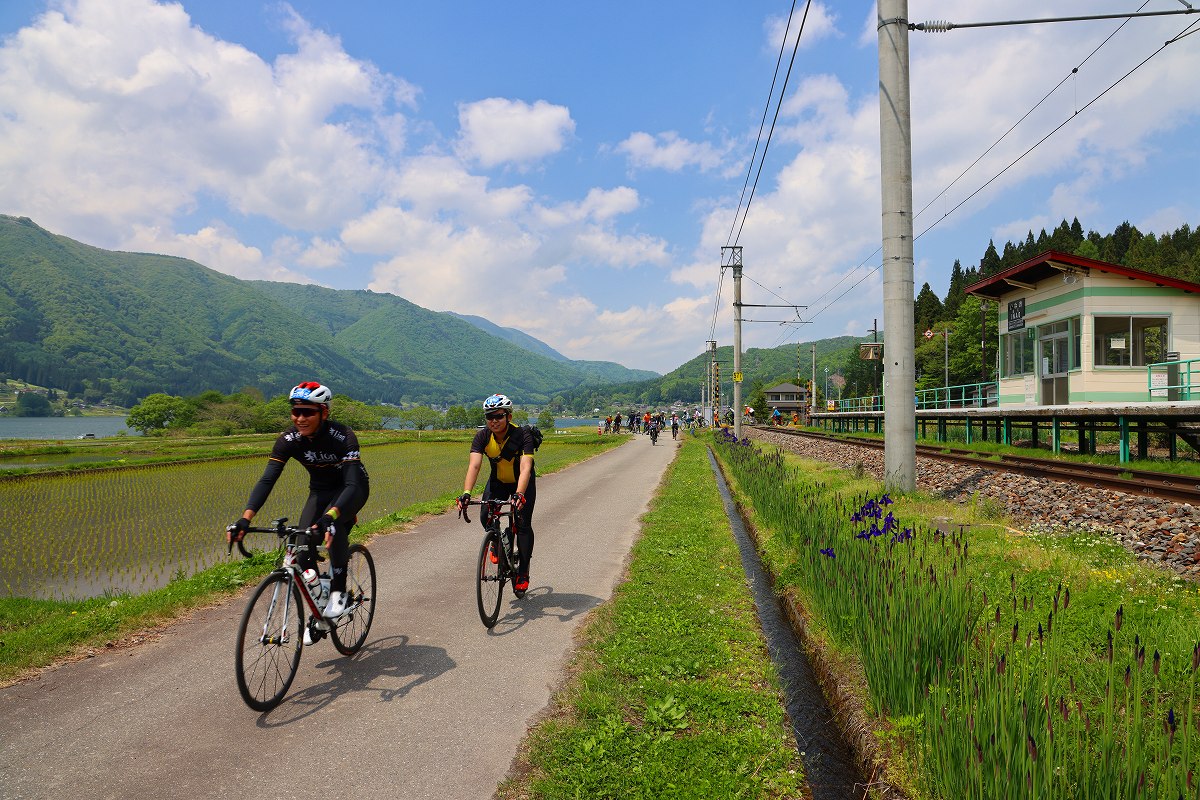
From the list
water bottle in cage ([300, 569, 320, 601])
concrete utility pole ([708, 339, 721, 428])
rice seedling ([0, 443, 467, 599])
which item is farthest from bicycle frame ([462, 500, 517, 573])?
concrete utility pole ([708, 339, 721, 428])

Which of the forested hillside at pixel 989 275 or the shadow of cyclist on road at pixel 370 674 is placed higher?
the forested hillside at pixel 989 275

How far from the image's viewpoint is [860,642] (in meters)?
4.19

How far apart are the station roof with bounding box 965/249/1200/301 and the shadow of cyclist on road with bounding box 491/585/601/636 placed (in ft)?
59.0

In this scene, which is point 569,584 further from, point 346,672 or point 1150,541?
point 1150,541

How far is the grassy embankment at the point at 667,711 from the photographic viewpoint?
3428mm

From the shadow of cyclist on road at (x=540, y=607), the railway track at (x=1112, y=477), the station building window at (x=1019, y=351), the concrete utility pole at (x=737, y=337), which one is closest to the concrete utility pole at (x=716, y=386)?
the concrete utility pole at (x=737, y=337)

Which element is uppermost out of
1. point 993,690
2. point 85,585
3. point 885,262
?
point 885,262

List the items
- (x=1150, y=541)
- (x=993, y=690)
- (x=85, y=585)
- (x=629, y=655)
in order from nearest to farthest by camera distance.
Answer: (x=993, y=690) < (x=629, y=655) < (x=1150, y=541) < (x=85, y=585)

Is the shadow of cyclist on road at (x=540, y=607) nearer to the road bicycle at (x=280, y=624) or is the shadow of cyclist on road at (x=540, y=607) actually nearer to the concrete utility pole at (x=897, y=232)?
the road bicycle at (x=280, y=624)

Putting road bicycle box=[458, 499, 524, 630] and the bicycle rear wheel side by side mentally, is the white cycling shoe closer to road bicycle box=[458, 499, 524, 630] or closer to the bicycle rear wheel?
the bicycle rear wheel

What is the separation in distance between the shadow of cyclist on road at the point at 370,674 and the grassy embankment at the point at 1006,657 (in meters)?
3.05

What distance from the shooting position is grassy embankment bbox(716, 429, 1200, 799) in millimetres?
2252

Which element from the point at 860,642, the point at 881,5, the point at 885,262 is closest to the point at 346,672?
the point at 860,642

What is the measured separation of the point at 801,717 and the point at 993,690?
2.35 meters
